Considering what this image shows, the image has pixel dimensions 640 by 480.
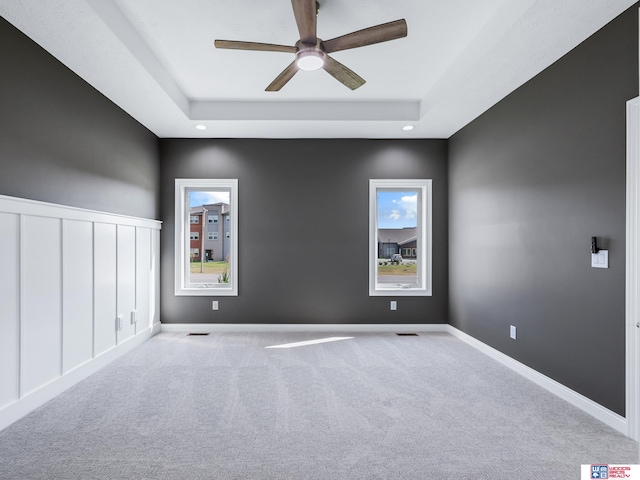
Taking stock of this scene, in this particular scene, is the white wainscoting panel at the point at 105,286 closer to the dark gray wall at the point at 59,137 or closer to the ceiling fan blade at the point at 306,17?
the dark gray wall at the point at 59,137

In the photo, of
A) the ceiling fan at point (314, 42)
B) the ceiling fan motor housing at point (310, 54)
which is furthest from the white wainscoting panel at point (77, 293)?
the ceiling fan motor housing at point (310, 54)

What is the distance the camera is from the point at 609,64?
244 centimetres

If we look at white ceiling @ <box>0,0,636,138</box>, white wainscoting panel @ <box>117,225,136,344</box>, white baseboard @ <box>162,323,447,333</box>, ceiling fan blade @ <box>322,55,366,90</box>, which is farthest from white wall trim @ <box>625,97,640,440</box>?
white wainscoting panel @ <box>117,225,136,344</box>

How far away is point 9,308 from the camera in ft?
8.07

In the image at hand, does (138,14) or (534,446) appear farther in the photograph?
(138,14)

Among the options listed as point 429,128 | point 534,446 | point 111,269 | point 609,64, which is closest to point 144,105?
point 111,269

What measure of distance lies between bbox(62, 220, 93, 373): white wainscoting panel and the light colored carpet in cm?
29

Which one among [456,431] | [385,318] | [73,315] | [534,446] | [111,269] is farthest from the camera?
[385,318]

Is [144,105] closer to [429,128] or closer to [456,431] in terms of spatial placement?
[429,128]

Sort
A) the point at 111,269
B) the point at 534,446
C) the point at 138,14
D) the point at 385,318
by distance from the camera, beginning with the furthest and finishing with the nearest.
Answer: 1. the point at 385,318
2. the point at 111,269
3. the point at 138,14
4. the point at 534,446

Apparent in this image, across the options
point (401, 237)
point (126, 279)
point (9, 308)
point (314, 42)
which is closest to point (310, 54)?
point (314, 42)

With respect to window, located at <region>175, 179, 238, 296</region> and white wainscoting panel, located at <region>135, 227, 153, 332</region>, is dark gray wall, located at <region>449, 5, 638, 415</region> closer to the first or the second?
window, located at <region>175, 179, 238, 296</region>

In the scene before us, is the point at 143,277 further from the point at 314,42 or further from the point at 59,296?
the point at 314,42

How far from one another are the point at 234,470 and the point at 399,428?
104cm
